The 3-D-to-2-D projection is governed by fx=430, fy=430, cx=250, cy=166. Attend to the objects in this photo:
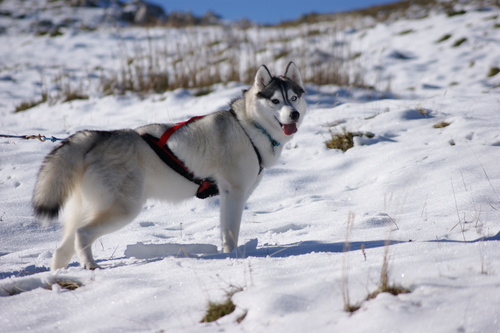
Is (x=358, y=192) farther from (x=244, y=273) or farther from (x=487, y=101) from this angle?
(x=487, y=101)

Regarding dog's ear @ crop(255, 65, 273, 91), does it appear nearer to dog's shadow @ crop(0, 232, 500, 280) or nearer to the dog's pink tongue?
the dog's pink tongue

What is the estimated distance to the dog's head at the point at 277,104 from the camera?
403cm

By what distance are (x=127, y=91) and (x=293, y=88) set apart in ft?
24.1

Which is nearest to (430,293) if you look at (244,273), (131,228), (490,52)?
(244,273)

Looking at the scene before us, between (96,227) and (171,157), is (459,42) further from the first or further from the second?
Result: (96,227)

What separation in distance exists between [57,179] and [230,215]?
1.42 metres

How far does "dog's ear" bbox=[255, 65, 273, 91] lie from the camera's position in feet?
14.0

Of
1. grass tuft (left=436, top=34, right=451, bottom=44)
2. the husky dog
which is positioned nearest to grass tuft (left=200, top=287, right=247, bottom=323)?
the husky dog

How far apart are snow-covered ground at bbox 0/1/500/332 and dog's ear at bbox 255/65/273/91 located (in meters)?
1.44

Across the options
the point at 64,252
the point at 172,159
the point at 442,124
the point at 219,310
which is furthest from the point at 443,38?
the point at 219,310

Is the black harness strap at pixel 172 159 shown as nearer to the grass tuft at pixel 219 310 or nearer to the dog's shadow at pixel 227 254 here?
the dog's shadow at pixel 227 254

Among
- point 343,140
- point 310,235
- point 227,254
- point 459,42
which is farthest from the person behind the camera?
point 459,42

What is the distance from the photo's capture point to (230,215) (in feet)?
12.3

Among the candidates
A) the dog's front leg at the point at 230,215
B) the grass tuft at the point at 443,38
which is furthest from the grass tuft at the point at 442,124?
the grass tuft at the point at 443,38
